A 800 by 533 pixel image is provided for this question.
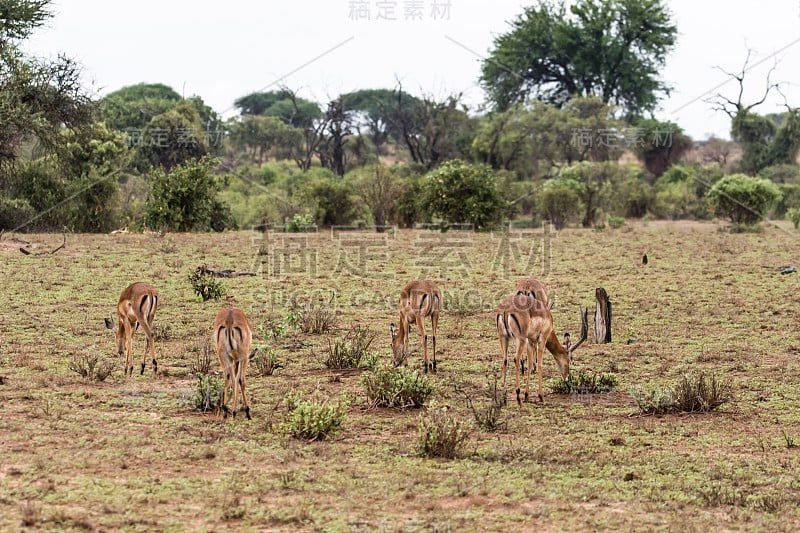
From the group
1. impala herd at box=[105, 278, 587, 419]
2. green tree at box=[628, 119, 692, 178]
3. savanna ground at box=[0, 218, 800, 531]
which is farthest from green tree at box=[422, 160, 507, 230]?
green tree at box=[628, 119, 692, 178]

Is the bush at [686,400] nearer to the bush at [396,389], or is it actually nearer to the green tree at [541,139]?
the bush at [396,389]

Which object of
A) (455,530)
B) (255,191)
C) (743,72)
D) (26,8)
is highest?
(743,72)

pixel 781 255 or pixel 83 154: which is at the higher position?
pixel 83 154

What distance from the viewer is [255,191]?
38500 mm

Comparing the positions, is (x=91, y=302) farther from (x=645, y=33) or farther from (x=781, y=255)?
(x=645, y=33)

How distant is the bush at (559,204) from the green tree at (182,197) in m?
12.1

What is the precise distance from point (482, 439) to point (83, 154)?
25931 mm

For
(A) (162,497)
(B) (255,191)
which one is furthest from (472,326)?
(B) (255,191)

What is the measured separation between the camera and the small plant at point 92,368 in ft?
29.7

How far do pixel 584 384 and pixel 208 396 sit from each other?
3659 millimetres

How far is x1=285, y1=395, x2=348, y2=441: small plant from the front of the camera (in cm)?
713

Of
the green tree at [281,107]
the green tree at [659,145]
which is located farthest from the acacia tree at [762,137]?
the green tree at [281,107]

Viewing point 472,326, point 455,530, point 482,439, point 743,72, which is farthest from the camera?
point 743,72

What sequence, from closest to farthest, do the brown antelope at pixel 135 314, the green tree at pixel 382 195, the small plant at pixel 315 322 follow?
the brown antelope at pixel 135 314 → the small plant at pixel 315 322 → the green tree at pixel 382 195
